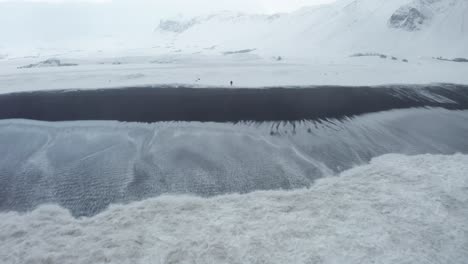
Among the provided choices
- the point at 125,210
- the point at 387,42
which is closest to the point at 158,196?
the point at 125,210

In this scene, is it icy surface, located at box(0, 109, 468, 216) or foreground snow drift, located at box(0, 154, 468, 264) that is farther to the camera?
icy surface, located at box(0, 109, 468, 216)

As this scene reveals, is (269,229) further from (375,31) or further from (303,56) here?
(375,31)

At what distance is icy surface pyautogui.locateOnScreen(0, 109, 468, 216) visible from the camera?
633 cm

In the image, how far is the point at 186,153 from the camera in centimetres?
781

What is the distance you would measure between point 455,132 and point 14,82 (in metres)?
17.5

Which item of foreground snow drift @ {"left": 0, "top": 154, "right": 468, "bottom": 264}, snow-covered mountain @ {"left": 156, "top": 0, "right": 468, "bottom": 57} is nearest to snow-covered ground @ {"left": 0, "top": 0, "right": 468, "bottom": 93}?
snow-covered mountain @ {"left": 156, "top": 0, "right": 468, "bottom": 57}

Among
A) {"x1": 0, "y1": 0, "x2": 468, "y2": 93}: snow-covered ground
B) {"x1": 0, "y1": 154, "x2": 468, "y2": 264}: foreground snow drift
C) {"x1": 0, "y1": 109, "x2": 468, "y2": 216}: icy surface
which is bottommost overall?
{"x1": 0, "y1": 154, "x2": 468, "y2": 264}: foreground snow drift

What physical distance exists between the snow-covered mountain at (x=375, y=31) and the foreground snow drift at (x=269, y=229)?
2823 centimetres

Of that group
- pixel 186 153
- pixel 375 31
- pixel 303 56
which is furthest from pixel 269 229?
pixel 375 31

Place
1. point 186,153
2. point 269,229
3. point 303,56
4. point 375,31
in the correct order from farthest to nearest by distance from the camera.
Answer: point 375,31
point 303,56
point 186,153
point 269,229

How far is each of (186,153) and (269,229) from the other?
3421 mm

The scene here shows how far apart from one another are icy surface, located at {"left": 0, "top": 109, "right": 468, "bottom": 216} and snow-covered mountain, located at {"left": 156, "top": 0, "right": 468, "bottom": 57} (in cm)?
2472

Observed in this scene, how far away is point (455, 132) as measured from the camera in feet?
30.8

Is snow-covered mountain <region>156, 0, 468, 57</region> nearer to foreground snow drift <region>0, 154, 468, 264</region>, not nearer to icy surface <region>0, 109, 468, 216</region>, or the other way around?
icy surface <region>0, 109, 468, 216</region>
